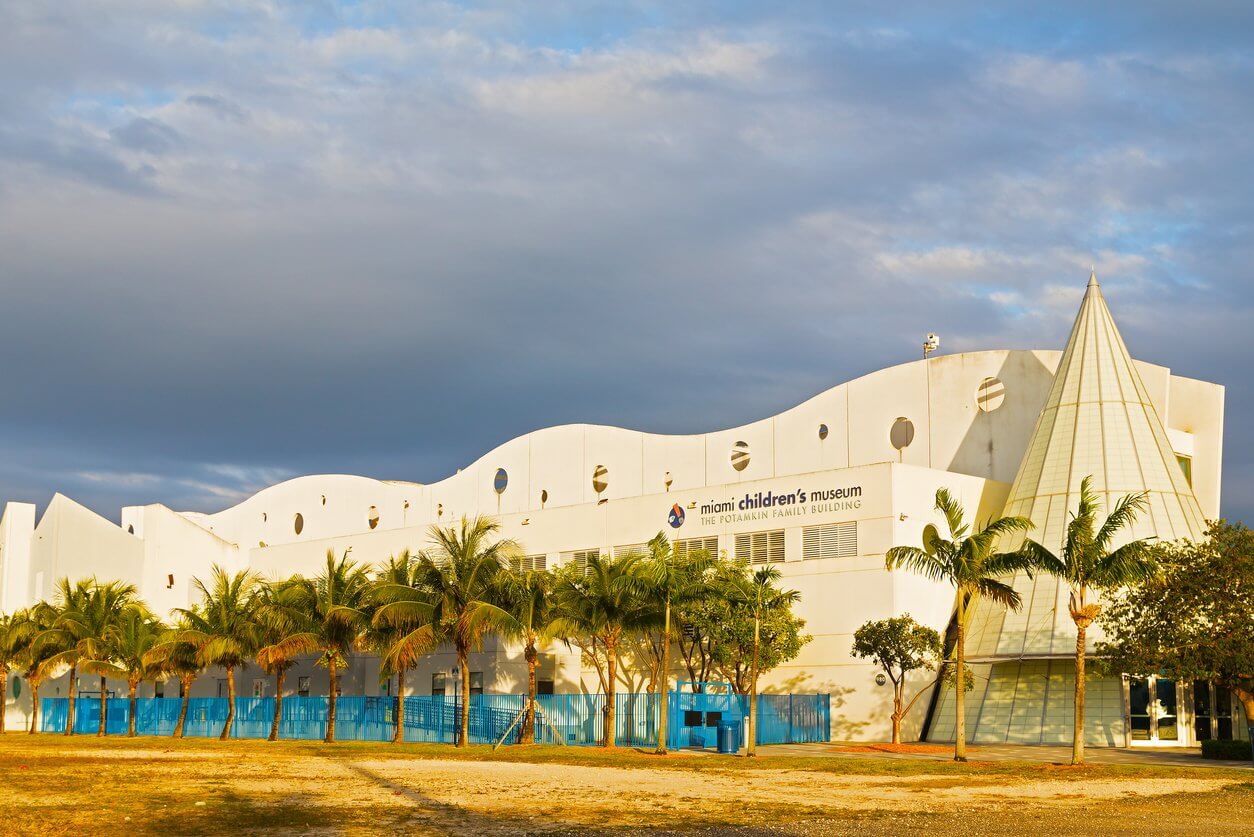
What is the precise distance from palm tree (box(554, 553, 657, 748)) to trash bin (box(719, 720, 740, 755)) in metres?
3.82

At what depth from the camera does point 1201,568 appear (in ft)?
123

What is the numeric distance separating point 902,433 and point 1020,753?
18304mm

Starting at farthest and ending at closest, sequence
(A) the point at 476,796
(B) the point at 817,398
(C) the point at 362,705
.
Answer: (B) the point at 817,398 → (C) the point at 362,705 → (A) the point at 476,796

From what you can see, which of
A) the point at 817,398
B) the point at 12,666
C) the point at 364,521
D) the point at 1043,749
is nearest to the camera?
the point at 1043,749

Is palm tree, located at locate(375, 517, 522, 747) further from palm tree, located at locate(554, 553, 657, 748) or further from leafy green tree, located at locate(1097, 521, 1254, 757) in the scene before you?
leafy green tree, located at locate(1097, 521, 1254, 757)

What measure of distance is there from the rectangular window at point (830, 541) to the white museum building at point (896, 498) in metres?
0.06

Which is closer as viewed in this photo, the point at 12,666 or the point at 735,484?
the point at 735,484

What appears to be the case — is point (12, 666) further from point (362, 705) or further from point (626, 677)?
point (626, 677)

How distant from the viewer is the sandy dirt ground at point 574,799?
61.5 feet

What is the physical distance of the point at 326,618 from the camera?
46812 millimetres

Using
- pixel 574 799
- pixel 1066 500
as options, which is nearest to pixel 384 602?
pixel 1066 500

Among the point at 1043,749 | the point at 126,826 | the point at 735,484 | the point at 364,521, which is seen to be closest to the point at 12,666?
the point at 364,521

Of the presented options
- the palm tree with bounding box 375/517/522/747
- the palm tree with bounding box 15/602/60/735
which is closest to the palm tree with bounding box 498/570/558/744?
the palm tree with bounding box 375/517/522/747

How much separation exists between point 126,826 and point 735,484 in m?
38.7
